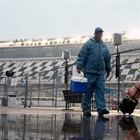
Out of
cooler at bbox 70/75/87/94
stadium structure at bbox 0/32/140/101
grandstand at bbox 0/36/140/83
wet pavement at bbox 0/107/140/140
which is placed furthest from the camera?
grandstand at bbox 0/36/140/83

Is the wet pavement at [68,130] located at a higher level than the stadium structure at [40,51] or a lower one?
lower

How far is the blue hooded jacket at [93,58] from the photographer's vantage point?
13.2 feet

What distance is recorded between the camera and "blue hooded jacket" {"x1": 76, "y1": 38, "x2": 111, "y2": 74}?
4.04m

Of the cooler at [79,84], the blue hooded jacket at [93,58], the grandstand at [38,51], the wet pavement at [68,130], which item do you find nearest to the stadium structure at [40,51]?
the grandstand at [38,51]

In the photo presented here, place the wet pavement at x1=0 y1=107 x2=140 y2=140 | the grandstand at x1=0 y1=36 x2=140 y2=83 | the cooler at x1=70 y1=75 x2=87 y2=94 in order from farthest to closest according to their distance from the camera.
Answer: the grandstand at x1=0 y1=36 x2=140 y2=83, the cooler at x1=70 y1=75 x2=87 y2=94, the wet pavement at x1=0 y1=107 x2=140 y2=140

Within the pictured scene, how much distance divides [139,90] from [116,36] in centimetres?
251

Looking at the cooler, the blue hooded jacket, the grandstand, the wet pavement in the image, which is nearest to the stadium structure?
the grandstand

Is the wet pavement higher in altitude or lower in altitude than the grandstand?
lower

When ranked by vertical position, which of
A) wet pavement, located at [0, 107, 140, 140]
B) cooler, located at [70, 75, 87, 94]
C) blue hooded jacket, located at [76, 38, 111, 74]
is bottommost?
wet pavement, located at [0, 107, 140, 140]

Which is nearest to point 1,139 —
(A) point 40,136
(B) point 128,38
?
(A) point 40,136

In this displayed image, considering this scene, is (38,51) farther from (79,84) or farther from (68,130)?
(68,130)

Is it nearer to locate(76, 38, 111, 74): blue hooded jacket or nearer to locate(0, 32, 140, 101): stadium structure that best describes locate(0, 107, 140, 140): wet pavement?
locate(76, 38, 111, 74): blue hooded jacket

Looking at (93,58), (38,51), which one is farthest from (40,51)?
(93,58)

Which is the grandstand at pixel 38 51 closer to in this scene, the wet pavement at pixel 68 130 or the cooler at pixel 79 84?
the cooler at pixel 79 84
